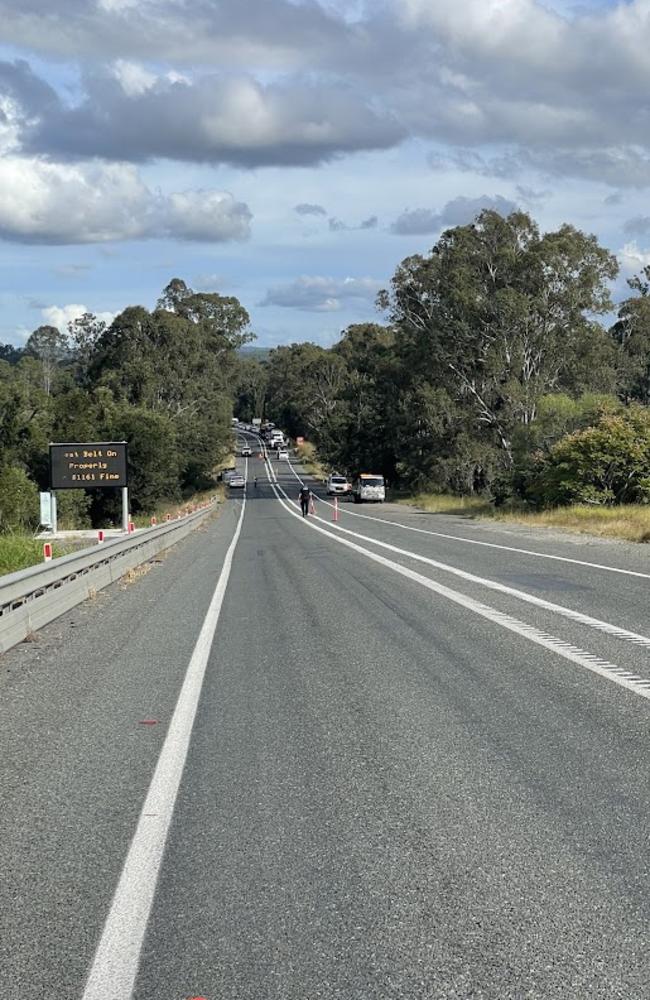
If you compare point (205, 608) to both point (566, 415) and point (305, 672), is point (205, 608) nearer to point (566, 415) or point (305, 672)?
point (305, 672)

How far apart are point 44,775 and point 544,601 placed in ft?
29.1

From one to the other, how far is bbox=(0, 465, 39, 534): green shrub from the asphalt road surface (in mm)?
27123

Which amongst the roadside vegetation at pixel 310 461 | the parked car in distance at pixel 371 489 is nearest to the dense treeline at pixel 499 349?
the parked car in distance at pixel 371 489

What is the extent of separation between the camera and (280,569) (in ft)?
67.2

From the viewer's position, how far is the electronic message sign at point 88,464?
122 ft

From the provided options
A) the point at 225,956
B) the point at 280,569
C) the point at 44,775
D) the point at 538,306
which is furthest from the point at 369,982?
the point at 538,306

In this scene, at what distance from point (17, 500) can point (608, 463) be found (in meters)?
22.1

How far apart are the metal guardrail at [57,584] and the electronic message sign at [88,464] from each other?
14.7 meters

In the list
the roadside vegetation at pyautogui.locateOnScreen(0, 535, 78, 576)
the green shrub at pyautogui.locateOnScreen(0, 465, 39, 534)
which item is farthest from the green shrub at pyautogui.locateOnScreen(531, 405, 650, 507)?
the roadside vegetation at pyautogui.locateOnScreen(0, 535, 78, 576)

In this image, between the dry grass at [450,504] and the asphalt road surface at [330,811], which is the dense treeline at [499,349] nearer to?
the dry grass at [450,504]

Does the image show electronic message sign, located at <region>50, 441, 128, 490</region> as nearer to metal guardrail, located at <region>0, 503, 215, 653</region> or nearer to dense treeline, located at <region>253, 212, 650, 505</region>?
metal guardrail, located at <region>0, 503, 215, 653</region>

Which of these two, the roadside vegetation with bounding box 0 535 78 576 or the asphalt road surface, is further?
the roadside vegetation with bounding box 0 535 78 576

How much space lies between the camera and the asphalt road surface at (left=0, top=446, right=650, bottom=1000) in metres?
3.91

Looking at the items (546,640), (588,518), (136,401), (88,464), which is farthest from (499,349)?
(546,640)
